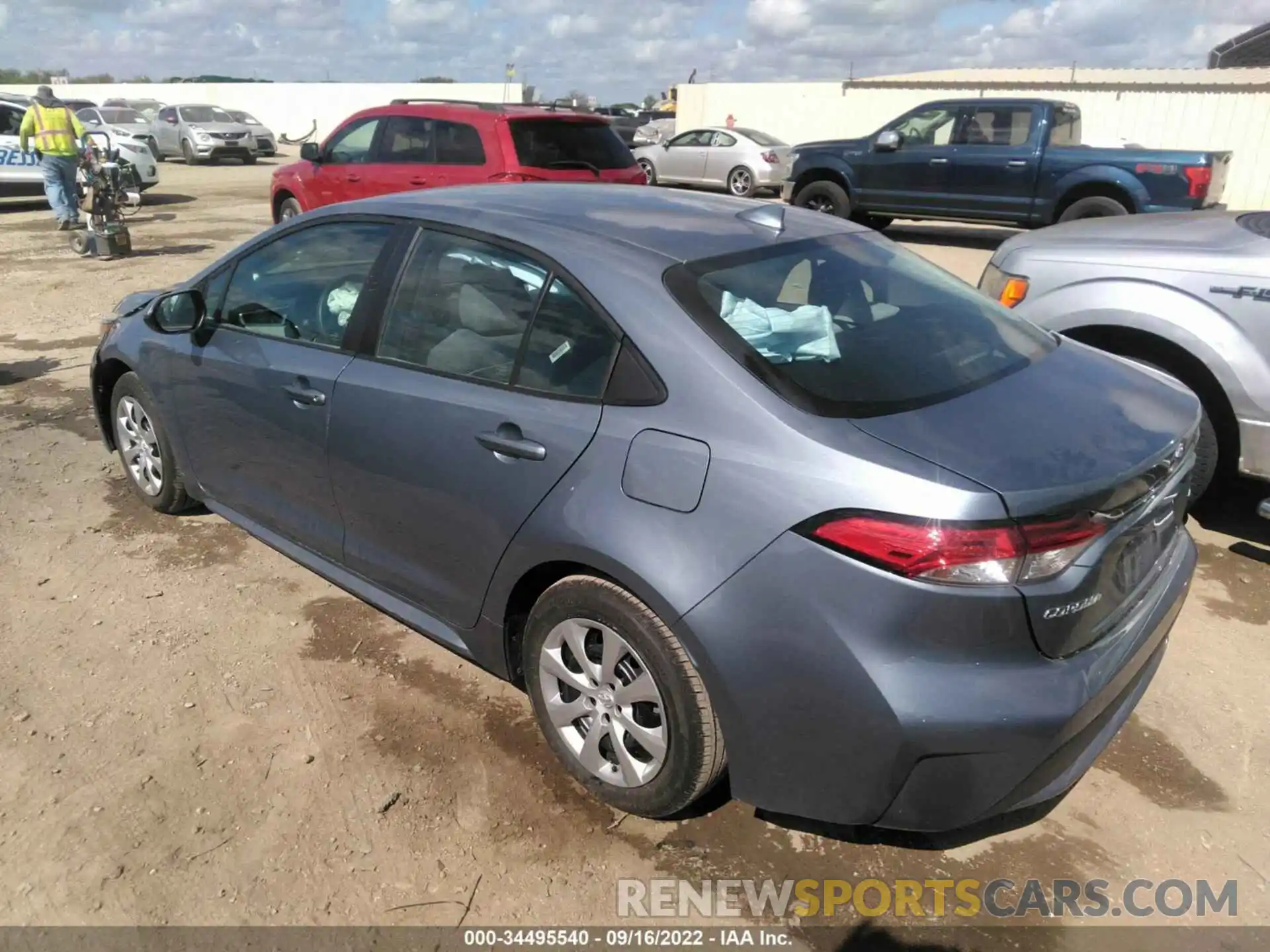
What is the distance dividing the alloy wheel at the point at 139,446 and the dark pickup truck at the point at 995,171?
11.2 m

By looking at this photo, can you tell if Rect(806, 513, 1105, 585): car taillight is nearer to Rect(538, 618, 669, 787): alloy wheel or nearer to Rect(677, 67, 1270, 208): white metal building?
Rect(538, 618, 669, 787): alloy wheel

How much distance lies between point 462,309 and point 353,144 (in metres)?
8.67

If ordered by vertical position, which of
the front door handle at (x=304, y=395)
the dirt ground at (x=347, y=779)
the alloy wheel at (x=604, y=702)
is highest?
the front door handle at (x=304, y=395)

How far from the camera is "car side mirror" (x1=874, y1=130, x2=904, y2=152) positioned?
13.6 metres

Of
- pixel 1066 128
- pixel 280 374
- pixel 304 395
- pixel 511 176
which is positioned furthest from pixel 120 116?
pixel 304 395

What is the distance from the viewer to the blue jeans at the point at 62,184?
41.6 ft

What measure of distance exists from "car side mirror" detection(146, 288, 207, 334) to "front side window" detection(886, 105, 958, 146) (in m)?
12.1

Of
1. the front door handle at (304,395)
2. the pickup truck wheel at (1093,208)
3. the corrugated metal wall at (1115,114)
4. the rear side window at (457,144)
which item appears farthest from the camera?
the corrugated metal wall at (1115,114)

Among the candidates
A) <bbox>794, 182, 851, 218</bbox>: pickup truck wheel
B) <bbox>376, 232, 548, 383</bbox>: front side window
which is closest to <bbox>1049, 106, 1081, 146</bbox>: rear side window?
<bbox>794, 182, 851, 218</bbox>: pickup truck wheel

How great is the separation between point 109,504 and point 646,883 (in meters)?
3.58

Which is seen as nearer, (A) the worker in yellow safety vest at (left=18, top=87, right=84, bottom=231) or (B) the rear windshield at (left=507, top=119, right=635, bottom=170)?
(B) the rear windshield at (left=507, top=119, right=635, bottom=170)

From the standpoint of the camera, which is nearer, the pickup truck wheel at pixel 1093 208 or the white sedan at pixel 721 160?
the pickup truck wheel at pixel 1093 208

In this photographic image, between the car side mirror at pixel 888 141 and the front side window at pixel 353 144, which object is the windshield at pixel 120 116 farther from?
the car side mirror at pixel 888 141

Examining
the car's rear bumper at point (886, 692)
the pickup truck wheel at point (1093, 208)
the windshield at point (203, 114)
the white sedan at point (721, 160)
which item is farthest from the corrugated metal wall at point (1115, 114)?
the windshield at point (203, 114)
